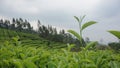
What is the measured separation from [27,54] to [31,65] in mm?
869

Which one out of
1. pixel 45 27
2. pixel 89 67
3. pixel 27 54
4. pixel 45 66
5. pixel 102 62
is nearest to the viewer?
pixel 89 67

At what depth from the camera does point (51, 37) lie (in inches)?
4188

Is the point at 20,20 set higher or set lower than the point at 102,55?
higher

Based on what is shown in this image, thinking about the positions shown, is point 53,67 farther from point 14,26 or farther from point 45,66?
point 14,26

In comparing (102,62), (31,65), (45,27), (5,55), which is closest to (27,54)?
(5,55)

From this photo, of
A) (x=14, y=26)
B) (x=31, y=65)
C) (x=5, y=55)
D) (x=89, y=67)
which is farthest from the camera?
(x=14, y=26)

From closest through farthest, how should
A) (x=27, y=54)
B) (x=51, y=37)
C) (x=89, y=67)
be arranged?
1. (x=89, y=67)
2. (x=27, y=54)
3. (x=51, y=37)

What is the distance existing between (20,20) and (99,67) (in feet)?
453

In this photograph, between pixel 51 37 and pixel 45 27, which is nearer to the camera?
pixel 51 37

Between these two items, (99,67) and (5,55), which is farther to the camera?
(5,55)

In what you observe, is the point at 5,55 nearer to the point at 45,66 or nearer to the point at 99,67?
the point at 45,66

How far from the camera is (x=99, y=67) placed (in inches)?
87.6

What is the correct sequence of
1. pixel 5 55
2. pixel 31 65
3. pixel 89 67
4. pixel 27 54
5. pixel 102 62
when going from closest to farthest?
pixel 89 67 → pixel 102 62 → pixel 31 65 → pixel 27 54 → pixel 5 55

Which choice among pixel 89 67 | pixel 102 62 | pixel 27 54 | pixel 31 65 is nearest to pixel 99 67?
pixel 102 62
